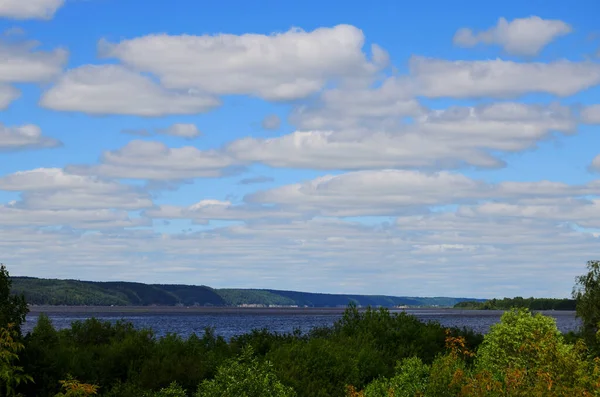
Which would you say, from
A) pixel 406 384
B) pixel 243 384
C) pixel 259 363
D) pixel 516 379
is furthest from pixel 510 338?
pixel 516 379

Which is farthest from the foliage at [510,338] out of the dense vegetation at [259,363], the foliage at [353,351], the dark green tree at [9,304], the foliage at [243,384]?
the dark green tree at [9,304]

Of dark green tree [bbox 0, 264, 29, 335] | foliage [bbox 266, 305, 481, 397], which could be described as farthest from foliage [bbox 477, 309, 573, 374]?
dark green tree [bbox 0, 264, 29, 335]

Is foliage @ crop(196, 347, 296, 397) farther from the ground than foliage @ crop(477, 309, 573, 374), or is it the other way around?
foliage @ crop(477, 309, 573, 374)

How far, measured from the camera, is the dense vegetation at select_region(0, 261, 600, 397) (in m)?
23.5

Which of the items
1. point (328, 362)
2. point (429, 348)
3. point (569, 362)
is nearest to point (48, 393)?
point (328, 362)

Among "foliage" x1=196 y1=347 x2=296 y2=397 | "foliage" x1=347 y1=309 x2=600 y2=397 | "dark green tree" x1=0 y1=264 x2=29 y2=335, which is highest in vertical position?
"dark green tree" x1=0 y1=264 x2=29 y2=335

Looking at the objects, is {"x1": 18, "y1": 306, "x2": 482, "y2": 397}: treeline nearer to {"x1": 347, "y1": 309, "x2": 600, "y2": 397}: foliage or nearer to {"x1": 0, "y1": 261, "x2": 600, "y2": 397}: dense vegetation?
{"x1": 0, "y1": 261, "x2": 600, "y2": 397}: dense vegetation

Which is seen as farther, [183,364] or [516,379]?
[183,364]

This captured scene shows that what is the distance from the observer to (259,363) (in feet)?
116

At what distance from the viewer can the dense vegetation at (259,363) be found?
23469 millimetres

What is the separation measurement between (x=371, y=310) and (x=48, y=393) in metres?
25.9

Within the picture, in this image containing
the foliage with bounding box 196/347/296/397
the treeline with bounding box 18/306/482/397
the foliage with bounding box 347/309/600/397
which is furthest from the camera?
the treeline with bounding box 18/306/482/397

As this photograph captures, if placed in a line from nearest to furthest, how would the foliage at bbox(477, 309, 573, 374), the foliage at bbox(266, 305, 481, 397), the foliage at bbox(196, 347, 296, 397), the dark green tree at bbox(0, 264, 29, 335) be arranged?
the foliage at bbox(196, 347, 296, 397) → the dark green tree at bbox(0, 264, 29, 335) → the foliage at bbox(266, 305, 481, 397) → the foliage at bbox(477, 309, 573, 374)

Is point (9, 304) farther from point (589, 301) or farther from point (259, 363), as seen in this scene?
point (589, 301)
